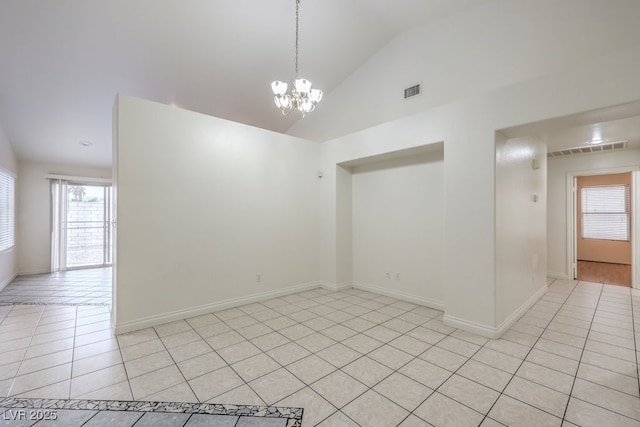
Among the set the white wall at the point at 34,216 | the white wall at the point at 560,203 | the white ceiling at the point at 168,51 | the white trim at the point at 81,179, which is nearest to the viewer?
the white ceiling at the point at 168,51

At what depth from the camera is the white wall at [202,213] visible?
323 cm

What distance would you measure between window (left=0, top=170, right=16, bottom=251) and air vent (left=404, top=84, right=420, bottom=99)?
7481 millimetres

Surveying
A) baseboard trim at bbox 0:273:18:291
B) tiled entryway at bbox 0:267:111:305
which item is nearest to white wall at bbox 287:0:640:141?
tiled entryway at bbox 0:267:111:305

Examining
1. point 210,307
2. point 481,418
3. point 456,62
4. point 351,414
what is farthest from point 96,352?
point 456,62

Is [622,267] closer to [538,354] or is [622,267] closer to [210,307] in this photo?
[538,354]

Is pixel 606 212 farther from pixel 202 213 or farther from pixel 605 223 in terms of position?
pixel 202 213

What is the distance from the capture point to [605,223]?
739 cm

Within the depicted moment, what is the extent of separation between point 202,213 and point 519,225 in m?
4.34

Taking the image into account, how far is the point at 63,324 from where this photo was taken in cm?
343

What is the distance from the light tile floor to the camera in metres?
1.95

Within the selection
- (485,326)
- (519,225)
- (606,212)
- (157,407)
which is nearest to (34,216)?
(157,407)

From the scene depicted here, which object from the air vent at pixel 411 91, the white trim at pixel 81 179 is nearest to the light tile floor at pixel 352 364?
the air vent at pixel 411 91

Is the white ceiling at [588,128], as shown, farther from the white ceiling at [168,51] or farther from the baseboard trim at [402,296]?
the baseboard trim at [402,296]

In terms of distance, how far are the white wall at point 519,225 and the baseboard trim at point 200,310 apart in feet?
9.99
